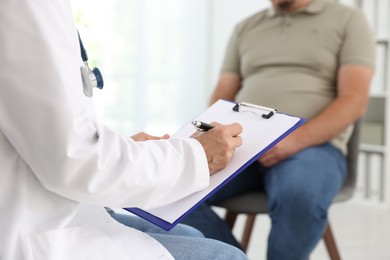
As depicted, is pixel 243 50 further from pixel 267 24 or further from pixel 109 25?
pixel 109 25

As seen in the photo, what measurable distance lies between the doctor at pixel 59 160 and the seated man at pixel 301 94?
574 millimetres

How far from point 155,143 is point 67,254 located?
0.20 meters

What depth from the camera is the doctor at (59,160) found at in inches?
24.2

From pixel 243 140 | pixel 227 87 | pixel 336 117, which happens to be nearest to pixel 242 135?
pixel 243 140

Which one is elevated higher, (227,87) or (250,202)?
(227,87)

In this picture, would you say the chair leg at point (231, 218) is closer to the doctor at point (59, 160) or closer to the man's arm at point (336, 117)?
the man's arm at point (336, 117)

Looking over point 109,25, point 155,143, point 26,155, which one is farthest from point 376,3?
point 26,155

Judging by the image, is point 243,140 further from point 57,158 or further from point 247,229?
point 247,229

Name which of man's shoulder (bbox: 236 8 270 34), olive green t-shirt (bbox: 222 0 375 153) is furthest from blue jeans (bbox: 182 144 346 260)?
man's shoulder (bbox: 236 8 270 34)

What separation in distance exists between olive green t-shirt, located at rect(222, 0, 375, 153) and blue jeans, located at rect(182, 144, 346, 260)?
0.23m

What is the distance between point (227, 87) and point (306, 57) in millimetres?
322

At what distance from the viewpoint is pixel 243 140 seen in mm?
925

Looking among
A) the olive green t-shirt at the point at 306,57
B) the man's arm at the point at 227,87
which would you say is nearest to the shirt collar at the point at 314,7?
the olive green t-shirt at the point at 306,57

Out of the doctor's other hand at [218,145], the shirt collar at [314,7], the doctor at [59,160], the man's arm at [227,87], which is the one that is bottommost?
the man's arm at [227,87]
